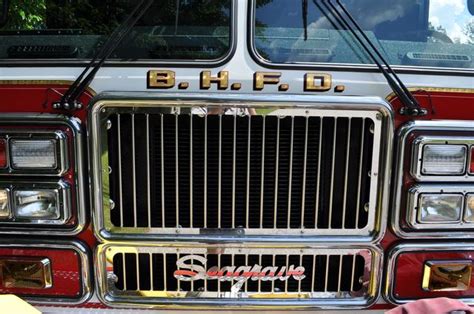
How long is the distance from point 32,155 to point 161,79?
25.7 inches

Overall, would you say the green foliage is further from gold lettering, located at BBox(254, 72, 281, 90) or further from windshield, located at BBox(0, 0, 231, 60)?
gold lettering, located at BBox(254, 72, 281, 90)

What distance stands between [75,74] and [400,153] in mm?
1463

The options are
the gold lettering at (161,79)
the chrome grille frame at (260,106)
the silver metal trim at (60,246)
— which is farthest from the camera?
the silver metal trim at (60,246)

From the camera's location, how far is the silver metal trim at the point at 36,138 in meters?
2.47

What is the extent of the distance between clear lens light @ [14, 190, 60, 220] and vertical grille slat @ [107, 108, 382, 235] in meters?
0.26

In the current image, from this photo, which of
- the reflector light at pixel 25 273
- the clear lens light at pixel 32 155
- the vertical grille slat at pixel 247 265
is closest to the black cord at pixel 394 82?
the vertical grille slat at pixel 247 265

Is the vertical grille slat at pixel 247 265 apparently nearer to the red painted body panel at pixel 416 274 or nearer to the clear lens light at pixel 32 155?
the red painted body panel at pixel 416 274

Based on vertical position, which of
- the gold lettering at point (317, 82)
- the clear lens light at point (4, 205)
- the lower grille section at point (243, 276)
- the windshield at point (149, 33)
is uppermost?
the windshield at point (149, 33)

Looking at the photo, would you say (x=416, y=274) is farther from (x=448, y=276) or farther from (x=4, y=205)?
(x=4, y=205)

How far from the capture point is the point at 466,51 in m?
2.67

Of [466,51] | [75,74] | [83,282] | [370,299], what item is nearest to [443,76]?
[466,51]

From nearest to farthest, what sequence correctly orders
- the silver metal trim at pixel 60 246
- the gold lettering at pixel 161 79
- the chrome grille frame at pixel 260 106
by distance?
the chrome grille frame at pixel 260 106 < the gold lettering at pixel 161 79 < the silver metal trim at pixel 60 246

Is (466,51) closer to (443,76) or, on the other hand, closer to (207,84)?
(443,76)

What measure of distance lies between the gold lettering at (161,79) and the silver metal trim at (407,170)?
1022 mm
